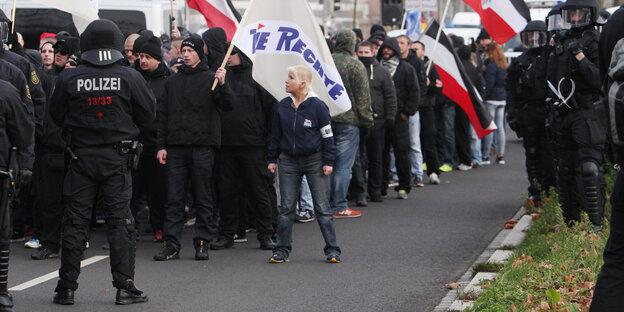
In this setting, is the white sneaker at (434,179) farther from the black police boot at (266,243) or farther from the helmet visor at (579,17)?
the helmet visor at (579,17)

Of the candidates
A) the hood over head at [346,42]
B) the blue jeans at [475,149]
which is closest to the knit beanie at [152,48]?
the hood over head at [346,42]

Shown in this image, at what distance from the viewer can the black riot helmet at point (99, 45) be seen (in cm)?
787

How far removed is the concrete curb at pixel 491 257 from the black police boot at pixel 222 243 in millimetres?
2408

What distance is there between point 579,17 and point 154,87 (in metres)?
4.10

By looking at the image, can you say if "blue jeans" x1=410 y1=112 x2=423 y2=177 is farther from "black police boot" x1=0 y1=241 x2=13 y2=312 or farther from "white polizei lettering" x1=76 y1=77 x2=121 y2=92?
"black police boot" x1=0 y1=241 x2=13 y2=312

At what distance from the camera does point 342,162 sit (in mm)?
12695

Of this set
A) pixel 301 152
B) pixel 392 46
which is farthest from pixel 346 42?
pixel 301 152

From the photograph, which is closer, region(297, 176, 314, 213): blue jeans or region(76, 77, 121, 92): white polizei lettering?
region(76, 77, 121, 92): white polizei lettering

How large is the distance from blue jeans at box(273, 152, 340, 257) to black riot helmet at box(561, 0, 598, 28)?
104 inches

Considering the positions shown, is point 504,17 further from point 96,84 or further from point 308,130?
point 96,84

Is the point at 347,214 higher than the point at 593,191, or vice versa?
the point at 593,191

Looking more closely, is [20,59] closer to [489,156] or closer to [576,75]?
[576,75]

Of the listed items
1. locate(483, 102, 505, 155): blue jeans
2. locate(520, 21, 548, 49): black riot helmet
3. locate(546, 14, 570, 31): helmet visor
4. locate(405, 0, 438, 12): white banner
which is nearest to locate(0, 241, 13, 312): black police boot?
locate(546, 14, 570, 31): helmet visor

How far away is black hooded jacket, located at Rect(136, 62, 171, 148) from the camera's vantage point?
10727 millimetres
